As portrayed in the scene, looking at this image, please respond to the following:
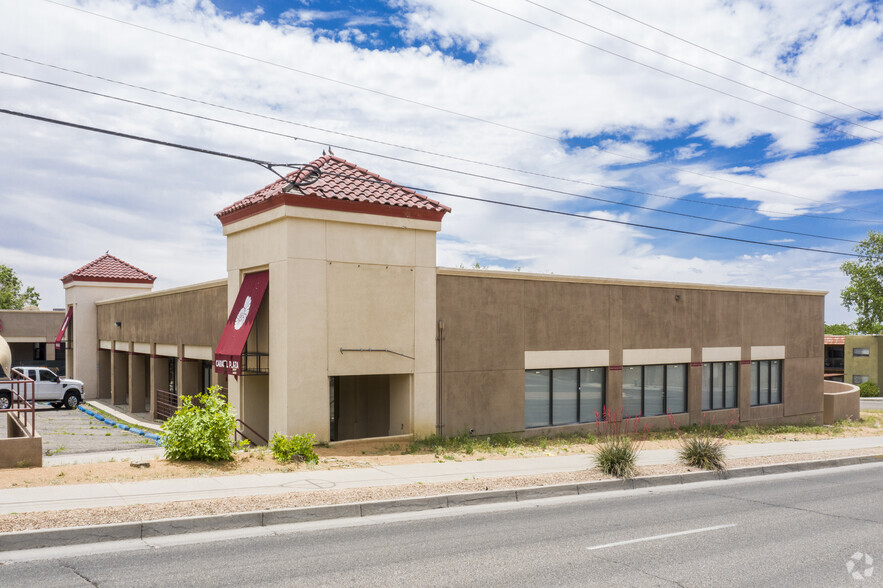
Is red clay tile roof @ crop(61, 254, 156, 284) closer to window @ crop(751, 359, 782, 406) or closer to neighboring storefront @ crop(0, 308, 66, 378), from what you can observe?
neighboring storefront @ crop(0, 308, 66, 378)

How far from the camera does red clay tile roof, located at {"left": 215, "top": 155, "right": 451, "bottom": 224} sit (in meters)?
17.4

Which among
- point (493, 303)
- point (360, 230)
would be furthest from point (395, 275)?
point (493, 303)

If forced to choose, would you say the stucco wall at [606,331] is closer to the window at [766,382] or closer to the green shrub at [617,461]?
the window at [766,382]

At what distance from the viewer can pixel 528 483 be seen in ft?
45.5

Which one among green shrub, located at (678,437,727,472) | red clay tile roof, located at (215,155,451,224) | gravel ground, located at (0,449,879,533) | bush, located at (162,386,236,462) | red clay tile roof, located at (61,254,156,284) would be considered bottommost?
green shrub, located at (678,437,727,472)

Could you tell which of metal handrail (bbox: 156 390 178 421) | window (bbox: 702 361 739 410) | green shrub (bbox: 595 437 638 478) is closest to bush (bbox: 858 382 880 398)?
window (bbox: 702 361 739 410)

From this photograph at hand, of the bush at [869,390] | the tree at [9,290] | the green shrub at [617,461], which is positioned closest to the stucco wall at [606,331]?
A: the green shrub at [617,461]

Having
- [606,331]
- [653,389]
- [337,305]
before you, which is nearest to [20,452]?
[337,305]

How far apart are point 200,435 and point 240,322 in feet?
16.4

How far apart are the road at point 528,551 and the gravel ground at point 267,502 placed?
59cm

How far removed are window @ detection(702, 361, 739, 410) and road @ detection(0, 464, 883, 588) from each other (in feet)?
46.8

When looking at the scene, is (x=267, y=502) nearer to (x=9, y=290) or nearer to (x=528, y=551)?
(x=528, y=551)

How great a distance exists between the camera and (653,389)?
25.3 meters

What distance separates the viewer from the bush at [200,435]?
565 inches
